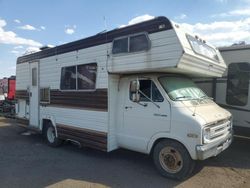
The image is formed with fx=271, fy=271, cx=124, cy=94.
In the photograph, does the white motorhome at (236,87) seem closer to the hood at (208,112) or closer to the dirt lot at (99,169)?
the dirt lot at (99,169)

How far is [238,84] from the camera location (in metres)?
8.31

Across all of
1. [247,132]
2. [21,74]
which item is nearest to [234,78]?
[247,132]

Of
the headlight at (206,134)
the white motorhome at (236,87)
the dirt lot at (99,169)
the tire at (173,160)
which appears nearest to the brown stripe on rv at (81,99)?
the dirt lot at (99,169)

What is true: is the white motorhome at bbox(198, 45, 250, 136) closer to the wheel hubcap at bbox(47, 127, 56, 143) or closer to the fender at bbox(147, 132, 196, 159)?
the fender at bbox(147, 132, 196, 159)

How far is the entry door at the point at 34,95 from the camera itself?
9328 mm

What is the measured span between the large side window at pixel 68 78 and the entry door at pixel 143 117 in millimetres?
1879

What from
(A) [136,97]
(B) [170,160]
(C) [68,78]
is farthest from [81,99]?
(B) [170,160]

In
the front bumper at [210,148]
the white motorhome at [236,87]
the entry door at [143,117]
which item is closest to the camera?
the front bumper at [210,148]

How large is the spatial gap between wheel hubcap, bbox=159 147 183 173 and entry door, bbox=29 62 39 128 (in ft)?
17.2

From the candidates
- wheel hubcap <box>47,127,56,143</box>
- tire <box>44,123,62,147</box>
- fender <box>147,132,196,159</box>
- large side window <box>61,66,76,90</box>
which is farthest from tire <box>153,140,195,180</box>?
wheel hubcap <box>47,127,56,143</box>

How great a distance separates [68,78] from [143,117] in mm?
2968

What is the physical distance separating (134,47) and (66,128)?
11.2ft

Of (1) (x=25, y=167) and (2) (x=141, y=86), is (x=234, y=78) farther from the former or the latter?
(1) (x=25, y=167)

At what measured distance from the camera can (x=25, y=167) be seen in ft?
21.4
